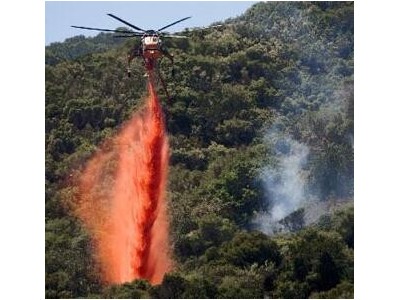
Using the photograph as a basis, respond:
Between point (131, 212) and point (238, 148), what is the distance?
1534 cm

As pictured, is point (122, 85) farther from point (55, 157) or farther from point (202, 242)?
point (202, 242)

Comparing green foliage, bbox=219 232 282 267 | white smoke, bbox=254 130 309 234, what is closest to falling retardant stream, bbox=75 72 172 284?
green foliage, bbox=219 232 282 267

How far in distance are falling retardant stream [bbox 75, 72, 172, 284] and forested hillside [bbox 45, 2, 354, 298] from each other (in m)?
0.78

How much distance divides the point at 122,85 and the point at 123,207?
16279 mm

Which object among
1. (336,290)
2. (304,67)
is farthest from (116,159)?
(336,290)

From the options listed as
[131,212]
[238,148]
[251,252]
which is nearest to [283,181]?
[238,148]

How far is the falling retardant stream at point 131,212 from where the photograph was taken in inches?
1960

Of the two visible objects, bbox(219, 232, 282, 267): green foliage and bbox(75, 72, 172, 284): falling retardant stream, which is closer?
bbox(219, 232, 282, 267): green foliage

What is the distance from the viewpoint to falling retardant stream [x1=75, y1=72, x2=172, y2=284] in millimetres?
49781

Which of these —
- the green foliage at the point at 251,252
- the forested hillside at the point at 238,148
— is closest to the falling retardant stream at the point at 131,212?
the forested hillside at the point at 238,148

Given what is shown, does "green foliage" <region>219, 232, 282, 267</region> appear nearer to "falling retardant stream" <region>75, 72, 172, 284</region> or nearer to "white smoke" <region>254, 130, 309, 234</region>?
"falling retardant stream" <region>75, 72, 172, 284</region>

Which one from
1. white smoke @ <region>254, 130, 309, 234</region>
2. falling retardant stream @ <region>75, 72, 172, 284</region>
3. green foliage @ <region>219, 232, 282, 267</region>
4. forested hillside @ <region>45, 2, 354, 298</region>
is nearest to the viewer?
forested hillside @ <region>45, 2, 354, 298</region>

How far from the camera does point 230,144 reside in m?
66.4

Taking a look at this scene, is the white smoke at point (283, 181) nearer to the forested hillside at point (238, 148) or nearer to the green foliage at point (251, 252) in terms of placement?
the forested hillside at point (238, 148)
